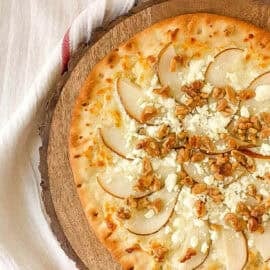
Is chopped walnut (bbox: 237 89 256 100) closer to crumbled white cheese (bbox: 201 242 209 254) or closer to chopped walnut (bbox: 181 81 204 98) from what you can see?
chopped walnut (bbox: 181 81 204 98)

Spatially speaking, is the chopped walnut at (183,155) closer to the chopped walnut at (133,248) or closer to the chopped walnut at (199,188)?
the chopped walnut at (199,188)

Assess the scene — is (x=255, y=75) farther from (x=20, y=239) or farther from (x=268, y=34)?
(x=20, y=239)

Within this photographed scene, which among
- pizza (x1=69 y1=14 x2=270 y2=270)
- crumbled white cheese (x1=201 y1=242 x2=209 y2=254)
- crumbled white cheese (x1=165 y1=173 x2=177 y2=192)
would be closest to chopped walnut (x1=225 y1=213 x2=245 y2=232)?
pizza (x1=69 y1=14 x2=270 y2=270)

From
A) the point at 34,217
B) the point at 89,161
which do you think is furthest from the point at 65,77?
the point at 34,217

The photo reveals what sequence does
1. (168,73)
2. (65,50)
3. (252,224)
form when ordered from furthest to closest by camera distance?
(65,50), (168,73), (252,224)

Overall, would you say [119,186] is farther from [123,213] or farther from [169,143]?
[169,143]

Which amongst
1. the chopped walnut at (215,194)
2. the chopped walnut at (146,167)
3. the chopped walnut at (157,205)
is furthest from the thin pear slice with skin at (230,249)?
the chopped walnut at (146,167)

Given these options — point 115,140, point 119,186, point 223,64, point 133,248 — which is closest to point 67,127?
point 115,140
